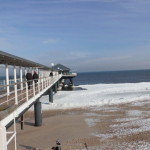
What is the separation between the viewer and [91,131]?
55.3 feet

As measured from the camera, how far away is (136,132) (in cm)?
1568

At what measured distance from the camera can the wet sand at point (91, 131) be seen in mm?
13836

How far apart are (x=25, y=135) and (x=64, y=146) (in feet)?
11.6

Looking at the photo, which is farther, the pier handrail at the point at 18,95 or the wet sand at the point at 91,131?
the wet sand at the point at 91,131

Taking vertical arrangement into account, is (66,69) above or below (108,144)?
above

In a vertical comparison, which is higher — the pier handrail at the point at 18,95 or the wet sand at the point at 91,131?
the pier handrail at the point at 18,95

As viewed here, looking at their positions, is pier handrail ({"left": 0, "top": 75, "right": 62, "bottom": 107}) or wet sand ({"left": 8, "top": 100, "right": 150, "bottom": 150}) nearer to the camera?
pier handrail ({"left": 0, "top": 75, "right": 62, "bottom": 107})

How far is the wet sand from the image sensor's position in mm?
13836

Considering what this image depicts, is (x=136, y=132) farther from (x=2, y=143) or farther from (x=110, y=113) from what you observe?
(x=2, y=143)

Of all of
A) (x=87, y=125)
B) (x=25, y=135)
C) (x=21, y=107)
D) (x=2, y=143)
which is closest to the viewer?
(x=2, y=143)

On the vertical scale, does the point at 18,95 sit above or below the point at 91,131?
above

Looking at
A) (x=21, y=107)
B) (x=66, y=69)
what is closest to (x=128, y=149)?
(x=21, y=107)

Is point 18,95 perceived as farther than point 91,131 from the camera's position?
No

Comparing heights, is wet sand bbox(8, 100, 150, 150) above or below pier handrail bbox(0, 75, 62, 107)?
below
